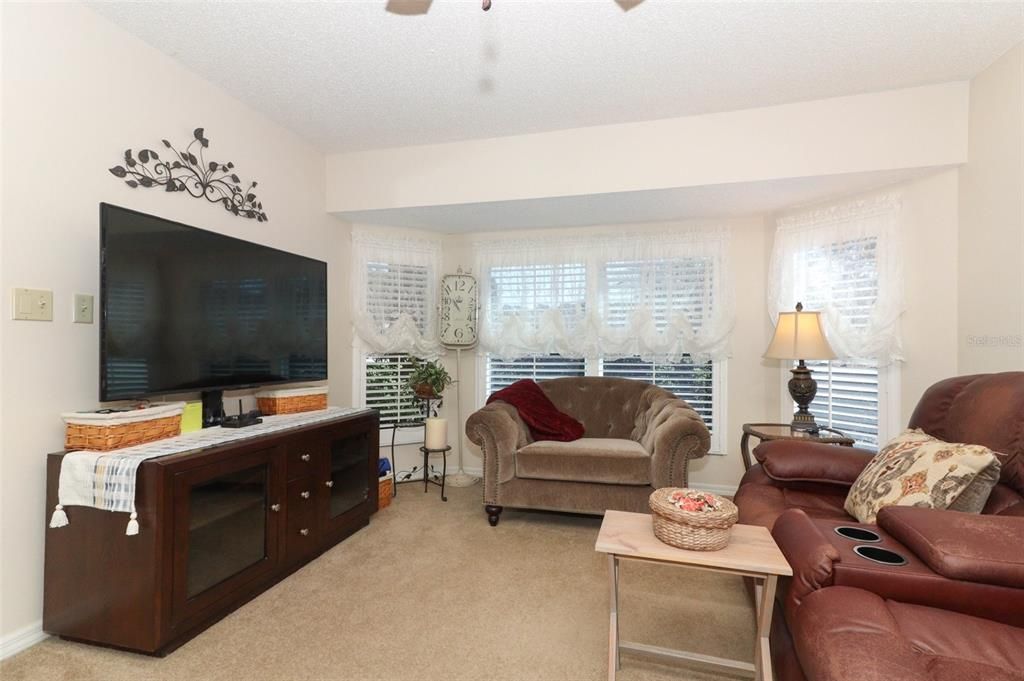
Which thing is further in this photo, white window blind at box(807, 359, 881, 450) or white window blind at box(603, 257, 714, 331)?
white window blind at box(603, 257, 714, 331)

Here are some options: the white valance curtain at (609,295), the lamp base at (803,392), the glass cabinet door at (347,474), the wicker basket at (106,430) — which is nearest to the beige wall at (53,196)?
the wicker basket at (106,430)

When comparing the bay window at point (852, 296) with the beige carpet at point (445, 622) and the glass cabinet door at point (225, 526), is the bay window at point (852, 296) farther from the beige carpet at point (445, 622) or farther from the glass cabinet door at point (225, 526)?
the glass cabinet door at point (225, 526)

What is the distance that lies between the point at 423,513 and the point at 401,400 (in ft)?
3.74

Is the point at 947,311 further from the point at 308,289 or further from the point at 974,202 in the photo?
the point at 308,289

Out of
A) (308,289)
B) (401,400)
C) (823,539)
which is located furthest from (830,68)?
(401,400)

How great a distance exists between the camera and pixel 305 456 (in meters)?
2.60

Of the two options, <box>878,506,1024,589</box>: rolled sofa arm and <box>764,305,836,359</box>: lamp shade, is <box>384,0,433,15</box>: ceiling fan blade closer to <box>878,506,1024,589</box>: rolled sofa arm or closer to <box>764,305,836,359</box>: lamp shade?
<box>878,506,1024,589</box>: rolled sofa arm

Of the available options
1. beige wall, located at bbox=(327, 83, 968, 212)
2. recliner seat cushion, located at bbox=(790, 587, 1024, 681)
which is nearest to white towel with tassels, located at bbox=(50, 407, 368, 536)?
recliner seat cushion, located at bbox=(790, 587, 1024, 681)

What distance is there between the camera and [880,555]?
1356mm

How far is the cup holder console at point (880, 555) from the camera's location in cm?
132

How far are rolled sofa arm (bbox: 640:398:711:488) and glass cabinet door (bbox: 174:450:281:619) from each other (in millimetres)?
2127

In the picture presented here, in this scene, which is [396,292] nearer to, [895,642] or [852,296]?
[852,296]

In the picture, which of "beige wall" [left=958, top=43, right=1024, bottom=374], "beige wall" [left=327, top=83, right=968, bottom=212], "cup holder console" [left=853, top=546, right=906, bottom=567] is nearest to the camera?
"cup holder console" [left=853, top=546, right=906, bottom=567]

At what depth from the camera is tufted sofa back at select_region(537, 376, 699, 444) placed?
11.9 ft
